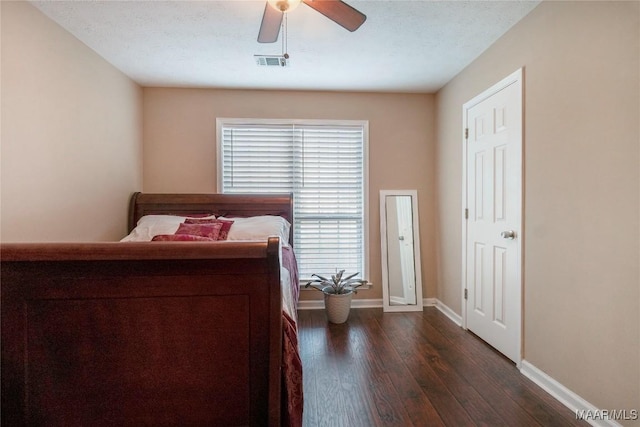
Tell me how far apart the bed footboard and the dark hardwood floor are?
77cm

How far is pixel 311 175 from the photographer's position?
351 centimetres

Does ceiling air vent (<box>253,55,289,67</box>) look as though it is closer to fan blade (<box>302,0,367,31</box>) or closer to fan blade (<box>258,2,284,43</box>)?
fan blade (<box>258,2,284,43</box>)

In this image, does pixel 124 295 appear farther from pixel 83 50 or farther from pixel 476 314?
pixel 476 314

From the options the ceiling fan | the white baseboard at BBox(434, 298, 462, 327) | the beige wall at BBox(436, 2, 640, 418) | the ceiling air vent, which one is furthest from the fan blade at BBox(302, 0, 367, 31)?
the white baseboard at BBox(434, 298, 462, 327)

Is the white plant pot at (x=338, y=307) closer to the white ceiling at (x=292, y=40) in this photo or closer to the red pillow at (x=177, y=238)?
the red pillow at (x=177, y=238)

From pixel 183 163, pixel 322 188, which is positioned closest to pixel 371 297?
pixel 322 188

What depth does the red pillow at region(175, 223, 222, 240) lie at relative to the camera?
2.71 meters

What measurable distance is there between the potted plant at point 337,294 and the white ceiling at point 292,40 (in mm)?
2107

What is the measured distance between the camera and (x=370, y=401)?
72.1 inches

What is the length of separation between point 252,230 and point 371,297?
5.39 feet

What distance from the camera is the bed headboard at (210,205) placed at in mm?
3154

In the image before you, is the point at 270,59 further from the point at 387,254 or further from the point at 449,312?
the point at 449,312

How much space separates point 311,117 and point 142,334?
285 centimetres

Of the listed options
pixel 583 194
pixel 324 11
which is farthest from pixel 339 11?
pixel 583 194
